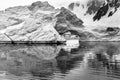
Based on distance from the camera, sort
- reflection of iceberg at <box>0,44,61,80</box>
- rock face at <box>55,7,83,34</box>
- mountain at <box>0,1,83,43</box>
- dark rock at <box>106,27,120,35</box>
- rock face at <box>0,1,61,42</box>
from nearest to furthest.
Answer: reflection of iceberg at <box>0,44,61,80</box>
rock face at <box>0,1,61,42</box>
mountain at <box>0,1,83,43</box>
rock face at <box>55,7,83,34</box>
dark rock at <box>106,27,120,35</box>

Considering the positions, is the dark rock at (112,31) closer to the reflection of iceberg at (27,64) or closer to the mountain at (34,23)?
the mountain at (34,23)

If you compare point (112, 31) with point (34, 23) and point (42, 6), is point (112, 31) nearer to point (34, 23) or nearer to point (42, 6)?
point (42, 6)

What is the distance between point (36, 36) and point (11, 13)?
44802 mm

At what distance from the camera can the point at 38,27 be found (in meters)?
122

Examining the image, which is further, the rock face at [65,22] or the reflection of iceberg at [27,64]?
the rock face at [65,22]

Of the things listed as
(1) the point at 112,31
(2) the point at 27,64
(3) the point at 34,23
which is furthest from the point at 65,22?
(2) the point at 27,64

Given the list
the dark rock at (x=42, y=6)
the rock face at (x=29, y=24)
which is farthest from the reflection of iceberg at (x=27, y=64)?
the dark rock at (x=42, y=6)

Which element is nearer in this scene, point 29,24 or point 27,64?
point 27,64

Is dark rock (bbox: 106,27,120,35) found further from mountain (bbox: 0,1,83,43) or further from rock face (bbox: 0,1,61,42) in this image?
rock face (bbox: 0,1,61,42)

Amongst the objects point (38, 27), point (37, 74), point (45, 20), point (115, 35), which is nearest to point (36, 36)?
point (38, 27)

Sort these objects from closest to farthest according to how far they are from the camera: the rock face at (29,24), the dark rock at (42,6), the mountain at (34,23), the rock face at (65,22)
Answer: the rock face at (29,24) < the mountain at (34,23) < the rock face at (65,22) < the dark rock at (42,6)

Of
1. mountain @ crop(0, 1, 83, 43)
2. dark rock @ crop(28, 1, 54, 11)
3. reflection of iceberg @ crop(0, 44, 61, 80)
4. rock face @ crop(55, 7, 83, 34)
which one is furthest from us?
dark rock @ crop(28, 1, 54, 11)

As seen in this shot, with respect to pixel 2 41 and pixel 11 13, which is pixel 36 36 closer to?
pixel 2 41

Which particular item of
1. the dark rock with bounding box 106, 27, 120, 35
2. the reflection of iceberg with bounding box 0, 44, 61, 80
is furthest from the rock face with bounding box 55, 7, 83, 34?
the reflection of iceberg with bounding box 0, 44, 61, 80
